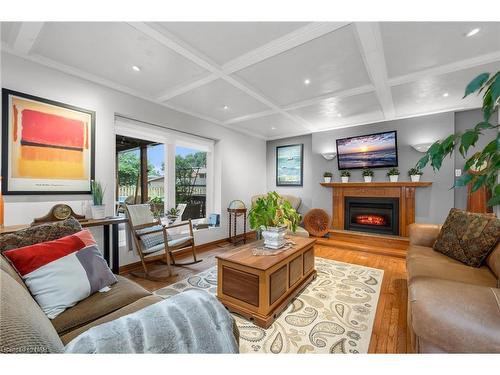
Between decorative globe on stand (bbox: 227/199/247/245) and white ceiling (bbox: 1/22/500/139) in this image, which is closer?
white ceiling (bbox: 1/22/500/139)

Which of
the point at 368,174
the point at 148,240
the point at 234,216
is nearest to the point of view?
the point at 148,240

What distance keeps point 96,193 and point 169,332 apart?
236 cm

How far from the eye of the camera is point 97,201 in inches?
97.2

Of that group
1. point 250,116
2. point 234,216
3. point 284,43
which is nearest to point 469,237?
point 284,43

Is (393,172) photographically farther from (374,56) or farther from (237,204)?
(237,204)

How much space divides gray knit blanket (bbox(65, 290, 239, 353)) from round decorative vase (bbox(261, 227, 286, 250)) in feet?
4.49

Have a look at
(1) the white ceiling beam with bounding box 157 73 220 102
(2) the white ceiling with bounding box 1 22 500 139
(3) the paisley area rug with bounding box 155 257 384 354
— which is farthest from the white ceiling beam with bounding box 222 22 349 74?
(3) the paisley area rug with bounding box 155 257 384 354

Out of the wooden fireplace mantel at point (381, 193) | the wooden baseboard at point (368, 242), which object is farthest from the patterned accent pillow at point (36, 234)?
the wooden fireplace mantel at point (381, 193)

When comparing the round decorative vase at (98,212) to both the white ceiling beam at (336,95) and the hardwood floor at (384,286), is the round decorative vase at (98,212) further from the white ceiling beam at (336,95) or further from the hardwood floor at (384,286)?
the white ceiling beam at (336,95)

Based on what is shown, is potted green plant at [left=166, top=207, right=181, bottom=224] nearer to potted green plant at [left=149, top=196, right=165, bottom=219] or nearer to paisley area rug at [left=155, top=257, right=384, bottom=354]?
potted green plant at [left=149, top=196, right=165, bottom=219]

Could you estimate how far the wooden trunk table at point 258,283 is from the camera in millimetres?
1732

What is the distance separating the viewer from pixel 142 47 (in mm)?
1941

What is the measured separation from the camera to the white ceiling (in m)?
1.73
